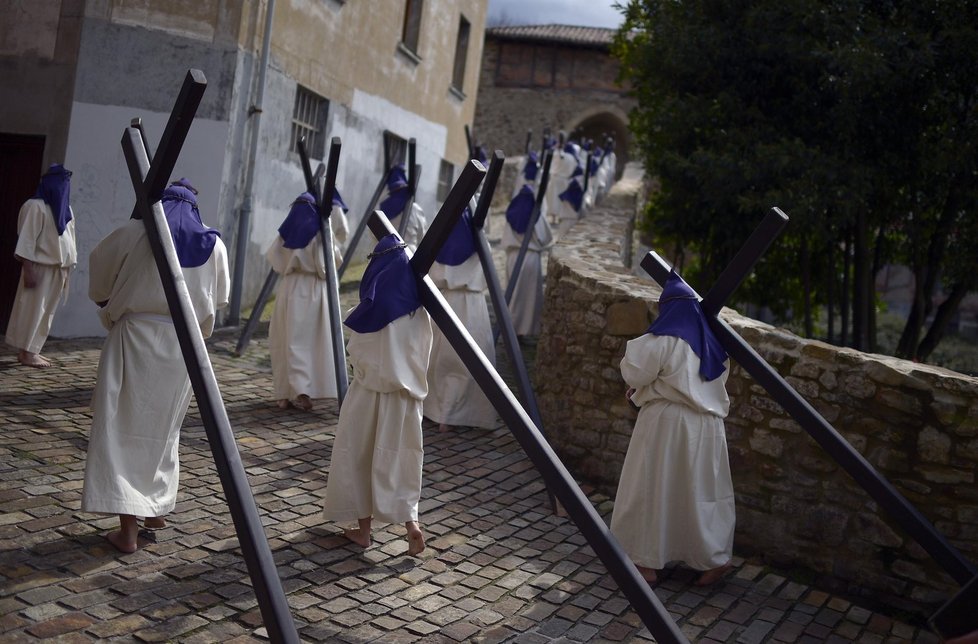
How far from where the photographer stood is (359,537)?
16.8 ft

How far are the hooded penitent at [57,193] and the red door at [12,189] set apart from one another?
6.33 ft

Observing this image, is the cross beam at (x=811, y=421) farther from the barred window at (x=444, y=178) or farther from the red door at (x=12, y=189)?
the barred window at (x=444, y=178)

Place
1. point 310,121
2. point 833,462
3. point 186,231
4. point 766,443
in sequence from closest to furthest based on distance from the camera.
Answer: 1. point 186,231
2. point 833,462
3. point 766,443
4. point 310,121

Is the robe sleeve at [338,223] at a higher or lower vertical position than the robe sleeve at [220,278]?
higher

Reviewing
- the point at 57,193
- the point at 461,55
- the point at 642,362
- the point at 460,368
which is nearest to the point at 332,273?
the point at 460,368

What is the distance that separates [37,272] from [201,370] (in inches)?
225

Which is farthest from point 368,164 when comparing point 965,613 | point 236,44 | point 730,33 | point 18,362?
point 965,613

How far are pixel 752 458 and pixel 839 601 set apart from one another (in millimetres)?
927

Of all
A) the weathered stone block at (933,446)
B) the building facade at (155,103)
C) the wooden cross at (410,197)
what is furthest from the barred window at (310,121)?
the weathered stone block at (933,446)

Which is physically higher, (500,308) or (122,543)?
(500,308)

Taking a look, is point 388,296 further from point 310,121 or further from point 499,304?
point 310,121

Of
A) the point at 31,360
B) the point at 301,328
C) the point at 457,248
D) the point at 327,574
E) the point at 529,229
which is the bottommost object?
the point at 327,574

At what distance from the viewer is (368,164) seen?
14.9m

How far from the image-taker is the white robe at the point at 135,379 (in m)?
4.60
